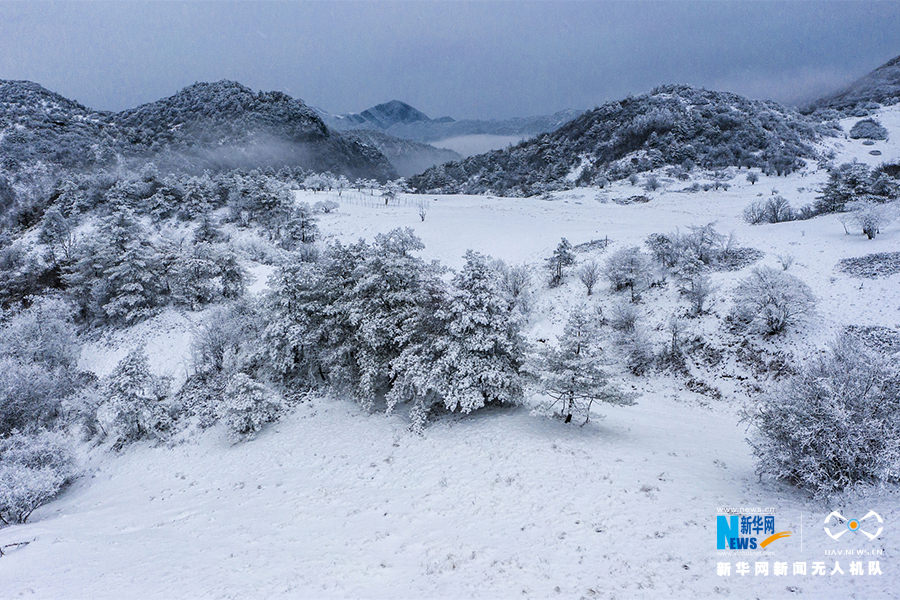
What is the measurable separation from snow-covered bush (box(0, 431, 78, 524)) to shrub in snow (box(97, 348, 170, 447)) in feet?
7.48

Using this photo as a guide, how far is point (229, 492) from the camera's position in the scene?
1485 cm

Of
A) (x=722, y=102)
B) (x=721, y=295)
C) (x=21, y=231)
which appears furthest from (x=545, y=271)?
(x=722, y=102)

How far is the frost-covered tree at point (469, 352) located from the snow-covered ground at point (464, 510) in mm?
1673

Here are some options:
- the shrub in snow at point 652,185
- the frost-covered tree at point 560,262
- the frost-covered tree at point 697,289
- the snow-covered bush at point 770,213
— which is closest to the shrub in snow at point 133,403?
the frost-covered tree at point 560,262

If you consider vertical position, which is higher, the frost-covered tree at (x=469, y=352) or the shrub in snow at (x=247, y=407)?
the frost-covered tree at (x=469, y=352)

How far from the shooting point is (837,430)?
29.8 ft

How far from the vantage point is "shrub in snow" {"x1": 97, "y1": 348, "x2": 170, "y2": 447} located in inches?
787

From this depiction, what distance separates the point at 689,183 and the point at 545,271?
4591cm

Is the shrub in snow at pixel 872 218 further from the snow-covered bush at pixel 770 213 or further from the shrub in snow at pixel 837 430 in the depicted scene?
the shrub in snow at pixel 837 430

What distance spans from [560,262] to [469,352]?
17271mm

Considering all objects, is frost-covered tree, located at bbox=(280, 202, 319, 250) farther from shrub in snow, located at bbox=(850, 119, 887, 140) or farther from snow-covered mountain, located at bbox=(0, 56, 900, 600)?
shrub in snow, located at bbox=(850, 119, 887, 140)

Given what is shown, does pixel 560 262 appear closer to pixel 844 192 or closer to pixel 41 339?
pixel 844 192

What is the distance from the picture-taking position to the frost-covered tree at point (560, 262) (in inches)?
1198

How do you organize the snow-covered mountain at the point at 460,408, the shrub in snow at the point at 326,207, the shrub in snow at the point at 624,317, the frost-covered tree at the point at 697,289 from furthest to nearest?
1. the shrub in snow at the point at 326,207
2. the frost-covered tree at the point at 697,289
3. the shrub in snow at the point at 624,317
4. the snow-covered mountain at the point at 460,408
